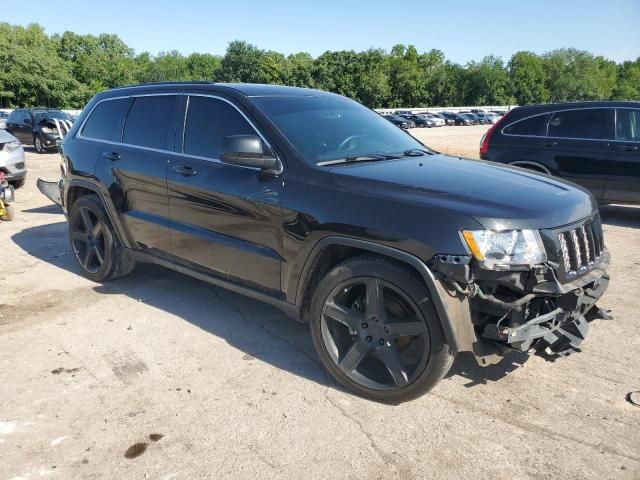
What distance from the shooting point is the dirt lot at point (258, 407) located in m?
2.66

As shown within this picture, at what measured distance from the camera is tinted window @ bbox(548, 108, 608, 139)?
7949 millimetres

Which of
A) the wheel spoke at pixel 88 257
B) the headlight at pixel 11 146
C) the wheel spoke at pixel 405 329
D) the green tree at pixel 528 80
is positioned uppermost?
the green tree at pixel 528 80

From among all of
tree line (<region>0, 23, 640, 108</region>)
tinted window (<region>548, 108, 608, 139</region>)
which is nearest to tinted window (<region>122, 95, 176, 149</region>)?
tinted window (<region>548, 108, 608, 139</region>)

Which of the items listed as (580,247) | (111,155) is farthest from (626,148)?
(111,155)

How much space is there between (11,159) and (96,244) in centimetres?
649

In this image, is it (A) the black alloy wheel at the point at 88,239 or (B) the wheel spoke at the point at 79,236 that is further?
(B) the wheel spoke at the point at 79,236

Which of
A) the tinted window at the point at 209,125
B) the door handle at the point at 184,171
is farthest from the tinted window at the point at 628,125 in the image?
the door handle at the point at 184,171

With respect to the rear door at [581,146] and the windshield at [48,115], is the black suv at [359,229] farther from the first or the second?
the windshield at [48,115]

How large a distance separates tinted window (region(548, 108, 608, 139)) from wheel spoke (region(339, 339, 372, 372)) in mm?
6447

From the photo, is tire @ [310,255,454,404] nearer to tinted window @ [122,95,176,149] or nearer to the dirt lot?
the dirt lot

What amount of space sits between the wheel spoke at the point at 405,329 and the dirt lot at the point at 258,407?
475 mm

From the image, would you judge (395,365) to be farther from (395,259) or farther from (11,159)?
(11,159)

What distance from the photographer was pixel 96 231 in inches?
203

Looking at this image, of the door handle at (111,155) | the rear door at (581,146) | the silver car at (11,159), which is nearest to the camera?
the door handle at (111,155)
